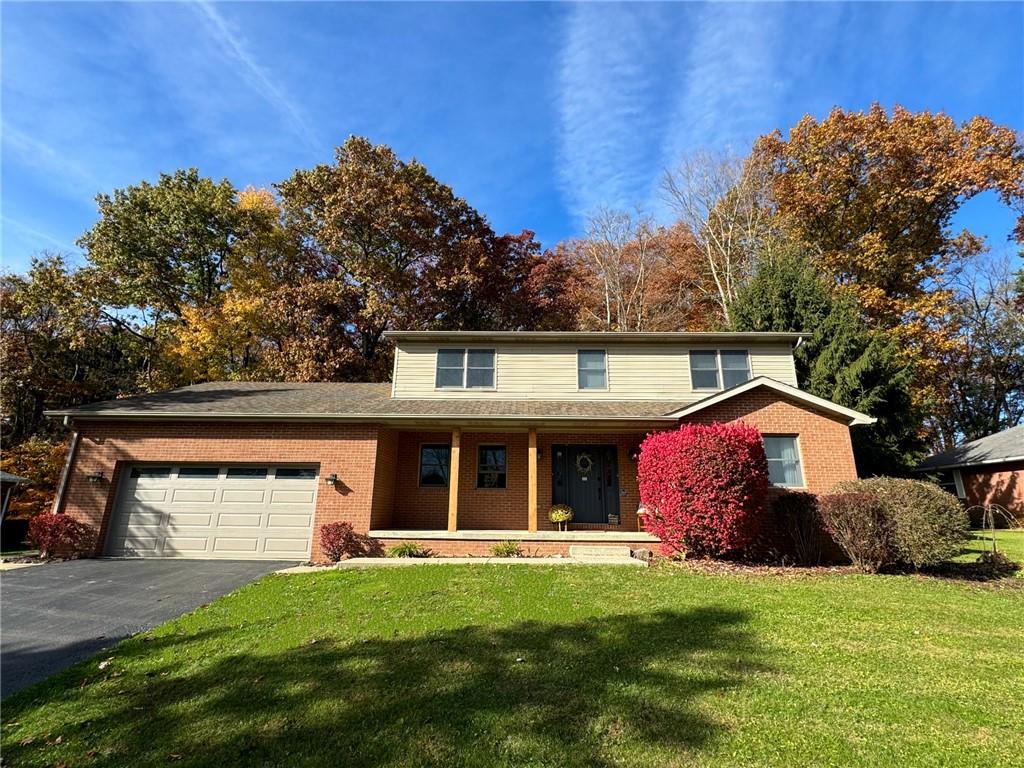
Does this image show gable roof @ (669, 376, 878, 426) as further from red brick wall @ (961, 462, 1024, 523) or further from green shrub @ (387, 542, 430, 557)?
red brick wall @ (961, 462, 1024, 523)

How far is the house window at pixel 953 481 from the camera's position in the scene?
19.8 metres

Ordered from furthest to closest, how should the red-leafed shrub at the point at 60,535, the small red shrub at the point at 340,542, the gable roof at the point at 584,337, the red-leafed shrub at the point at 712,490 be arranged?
the gable roof at the point at 584,337, the red-leafed shrub at the point at 60,535, the small red shrub at the point at 340,542, the red-leafed shrub at the point at 712,490

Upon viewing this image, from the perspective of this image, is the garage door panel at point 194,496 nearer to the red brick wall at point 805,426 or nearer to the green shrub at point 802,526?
the red brick wall at point 805,426

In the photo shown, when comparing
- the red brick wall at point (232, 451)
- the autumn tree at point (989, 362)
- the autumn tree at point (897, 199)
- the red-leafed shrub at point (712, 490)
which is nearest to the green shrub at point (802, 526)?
the red-leafed shrub at point (712, 490)

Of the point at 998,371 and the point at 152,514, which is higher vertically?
the point at 998,371

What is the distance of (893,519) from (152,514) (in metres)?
15.5

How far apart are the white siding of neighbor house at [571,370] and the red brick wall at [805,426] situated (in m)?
1.97

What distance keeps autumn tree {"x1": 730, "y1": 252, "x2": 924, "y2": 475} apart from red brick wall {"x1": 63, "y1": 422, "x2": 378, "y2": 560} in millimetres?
14632

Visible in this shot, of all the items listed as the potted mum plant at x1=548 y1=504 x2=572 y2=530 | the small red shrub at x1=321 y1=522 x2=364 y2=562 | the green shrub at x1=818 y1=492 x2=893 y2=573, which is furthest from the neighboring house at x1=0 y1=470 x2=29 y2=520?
the green shrub at x1=818 y1=492 x2=893 y2=573

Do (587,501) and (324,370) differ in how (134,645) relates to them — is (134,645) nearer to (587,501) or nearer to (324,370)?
(587,501)

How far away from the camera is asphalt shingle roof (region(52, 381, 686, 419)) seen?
37.2 feet

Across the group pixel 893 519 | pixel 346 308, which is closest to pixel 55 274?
Result: pixel 346 308

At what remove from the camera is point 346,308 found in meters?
22.9

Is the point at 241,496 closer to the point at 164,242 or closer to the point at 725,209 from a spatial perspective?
the point at 164,242
